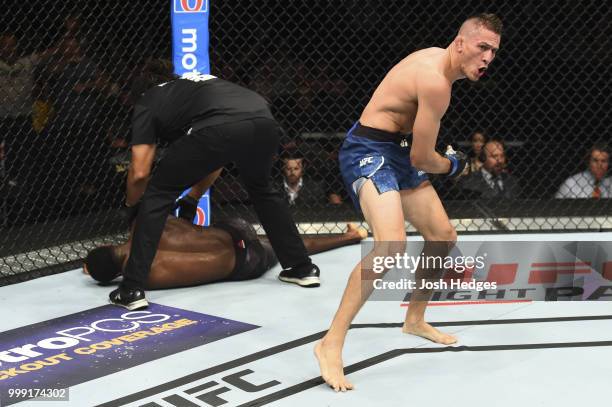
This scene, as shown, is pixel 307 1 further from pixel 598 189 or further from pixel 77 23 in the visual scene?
pixel 598 189

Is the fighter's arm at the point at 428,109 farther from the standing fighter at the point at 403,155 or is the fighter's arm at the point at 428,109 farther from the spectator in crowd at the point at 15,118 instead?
the spectator in crowd at the point at 15,118

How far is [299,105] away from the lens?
5.32 meters

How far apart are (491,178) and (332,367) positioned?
294 cm

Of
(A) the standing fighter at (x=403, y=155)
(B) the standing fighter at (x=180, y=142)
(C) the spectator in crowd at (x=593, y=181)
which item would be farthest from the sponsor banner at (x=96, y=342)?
(C) the spectator in crowd at (x=593, y=181)

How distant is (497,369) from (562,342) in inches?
14.7

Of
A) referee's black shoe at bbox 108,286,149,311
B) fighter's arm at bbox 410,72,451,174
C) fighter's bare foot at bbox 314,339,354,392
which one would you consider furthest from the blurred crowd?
fighter's bare foot at bbox 314,339,354,392

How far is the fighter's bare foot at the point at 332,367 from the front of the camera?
2.42 m

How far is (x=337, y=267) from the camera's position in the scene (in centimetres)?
390

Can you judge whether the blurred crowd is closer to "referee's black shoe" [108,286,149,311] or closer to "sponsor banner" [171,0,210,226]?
"sponsor banner" [171,0,210,226]

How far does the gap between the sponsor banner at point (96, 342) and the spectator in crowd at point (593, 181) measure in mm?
2839

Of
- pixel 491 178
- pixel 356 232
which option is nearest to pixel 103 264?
pixel 356 232

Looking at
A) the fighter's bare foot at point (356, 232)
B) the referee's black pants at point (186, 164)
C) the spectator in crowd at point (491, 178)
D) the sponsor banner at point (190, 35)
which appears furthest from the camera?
the spectator in crowd at point (491, 178)

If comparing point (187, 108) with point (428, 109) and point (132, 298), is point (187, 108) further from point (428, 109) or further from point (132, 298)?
point (428, 109)

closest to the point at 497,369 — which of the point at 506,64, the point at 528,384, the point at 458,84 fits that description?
the point at 528,384
